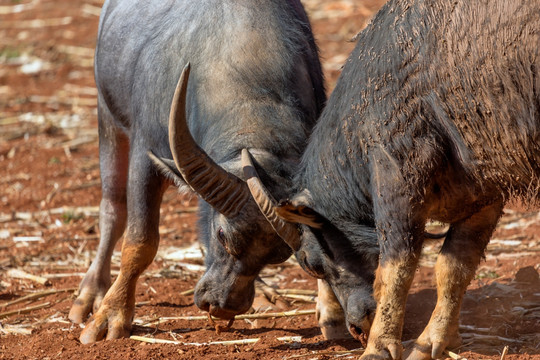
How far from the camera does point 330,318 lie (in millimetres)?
5785

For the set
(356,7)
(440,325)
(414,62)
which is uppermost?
(414,62)

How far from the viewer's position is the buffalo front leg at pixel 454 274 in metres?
4.85

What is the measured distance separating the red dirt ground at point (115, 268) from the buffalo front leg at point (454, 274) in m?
0.21

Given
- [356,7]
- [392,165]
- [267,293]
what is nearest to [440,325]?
[392,165]

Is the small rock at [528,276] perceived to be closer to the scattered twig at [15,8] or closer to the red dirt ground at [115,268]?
the red dirt ground at [115,268]

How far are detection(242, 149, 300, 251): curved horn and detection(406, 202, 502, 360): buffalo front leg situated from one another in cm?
87

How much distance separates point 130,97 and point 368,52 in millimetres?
2472

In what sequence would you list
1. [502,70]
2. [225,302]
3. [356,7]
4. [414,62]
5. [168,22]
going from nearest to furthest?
[502,70] → [414,62] → [225,302] → [168,22] → [356,7]

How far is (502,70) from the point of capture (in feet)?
12.9

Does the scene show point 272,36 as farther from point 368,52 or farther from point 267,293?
point 267,293

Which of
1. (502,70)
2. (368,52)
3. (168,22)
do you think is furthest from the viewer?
(168,22)

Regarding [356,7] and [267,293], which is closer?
[267,293]

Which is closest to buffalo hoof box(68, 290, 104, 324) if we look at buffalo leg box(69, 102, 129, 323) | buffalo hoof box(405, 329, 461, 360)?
buffalo leg box(69, 102, 129, 323)

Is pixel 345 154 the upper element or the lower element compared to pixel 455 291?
upper
